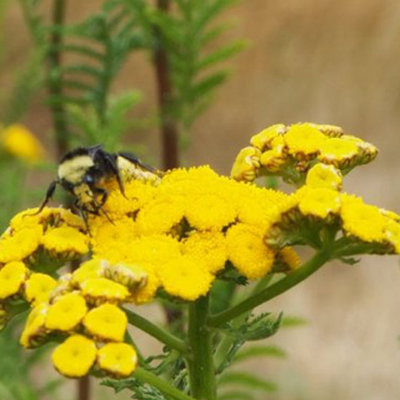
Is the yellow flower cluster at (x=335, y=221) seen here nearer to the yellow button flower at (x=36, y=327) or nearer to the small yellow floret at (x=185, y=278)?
the small yellow floret at (x=185, y=278)

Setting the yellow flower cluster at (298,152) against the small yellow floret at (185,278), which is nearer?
the small yellow floret at (185,278)

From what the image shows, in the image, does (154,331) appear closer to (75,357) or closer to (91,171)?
(75,357)

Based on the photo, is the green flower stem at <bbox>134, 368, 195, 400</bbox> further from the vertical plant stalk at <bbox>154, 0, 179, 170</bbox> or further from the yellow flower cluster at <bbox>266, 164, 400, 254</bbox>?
the vertical plant stalk at <bbox>154, 0, 179, 170</bbox>

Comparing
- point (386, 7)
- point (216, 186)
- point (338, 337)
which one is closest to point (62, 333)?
point (216, 186)

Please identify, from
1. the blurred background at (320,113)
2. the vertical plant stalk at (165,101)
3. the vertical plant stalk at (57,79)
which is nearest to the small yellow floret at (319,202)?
the vertical plant stalk at (165,101)

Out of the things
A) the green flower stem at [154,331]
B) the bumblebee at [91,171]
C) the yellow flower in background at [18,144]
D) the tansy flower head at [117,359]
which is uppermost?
the yellow flower in background at [18,144]

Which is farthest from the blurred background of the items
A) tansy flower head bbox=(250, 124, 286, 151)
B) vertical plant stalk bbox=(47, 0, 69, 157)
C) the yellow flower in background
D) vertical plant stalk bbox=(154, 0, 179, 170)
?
tansy flower head bbox=(250, 124, 286, 151)
